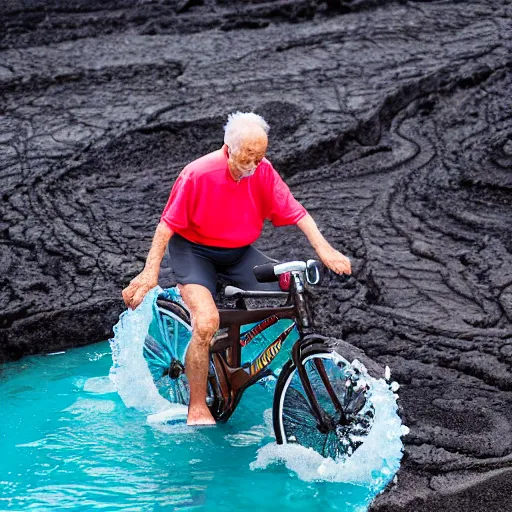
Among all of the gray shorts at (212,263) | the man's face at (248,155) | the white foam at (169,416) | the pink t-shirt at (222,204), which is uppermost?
the man's face at (248,155)

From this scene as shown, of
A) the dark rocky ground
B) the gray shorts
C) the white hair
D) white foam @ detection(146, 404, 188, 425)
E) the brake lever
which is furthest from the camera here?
the brake lever

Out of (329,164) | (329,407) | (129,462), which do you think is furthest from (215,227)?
(329,164)

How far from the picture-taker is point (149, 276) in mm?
3930

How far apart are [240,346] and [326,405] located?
0.60m

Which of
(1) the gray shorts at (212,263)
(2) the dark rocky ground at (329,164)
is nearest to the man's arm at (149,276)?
(1) the gray shorts at (212,263)

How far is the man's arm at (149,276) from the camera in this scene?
12.6ft

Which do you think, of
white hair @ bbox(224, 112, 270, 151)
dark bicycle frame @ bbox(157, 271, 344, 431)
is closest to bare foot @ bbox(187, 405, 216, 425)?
dark bicycle frame @ bbox(157, 271, 344, 431)

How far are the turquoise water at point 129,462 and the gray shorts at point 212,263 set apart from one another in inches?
30.5

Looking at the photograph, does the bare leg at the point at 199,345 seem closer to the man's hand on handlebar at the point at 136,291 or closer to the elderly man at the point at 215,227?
the elderly man at the point at 215,227

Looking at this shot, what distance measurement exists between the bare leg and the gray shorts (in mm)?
82

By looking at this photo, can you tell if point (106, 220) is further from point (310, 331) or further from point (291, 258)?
point (310, 331)

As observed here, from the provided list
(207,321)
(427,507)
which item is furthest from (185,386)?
(427,507)

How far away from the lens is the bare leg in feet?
12.9

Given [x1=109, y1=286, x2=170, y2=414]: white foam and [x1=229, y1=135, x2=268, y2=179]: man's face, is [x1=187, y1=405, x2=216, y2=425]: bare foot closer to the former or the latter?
[x1=109, y1=286, x2=170, y2=414]: white foam
